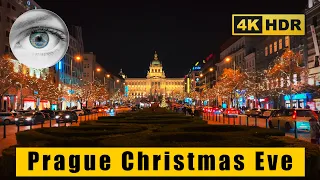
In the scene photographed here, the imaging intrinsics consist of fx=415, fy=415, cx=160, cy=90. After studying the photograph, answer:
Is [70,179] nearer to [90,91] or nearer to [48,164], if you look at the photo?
[48,164]

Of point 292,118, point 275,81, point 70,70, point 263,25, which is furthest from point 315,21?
point 70,70

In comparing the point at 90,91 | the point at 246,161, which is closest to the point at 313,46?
the point at 246,161

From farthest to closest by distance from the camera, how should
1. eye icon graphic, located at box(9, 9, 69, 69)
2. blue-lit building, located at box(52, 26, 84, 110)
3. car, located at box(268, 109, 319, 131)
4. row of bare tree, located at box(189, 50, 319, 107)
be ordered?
blue-lit building, located at box(52, 26, 84, 110) → row of bare tree, located at box(189, 50, 319, 107) → car, located at box(268, 109, 319, 131) → eye icon graphic, located at box(9, 9, 69, 69)

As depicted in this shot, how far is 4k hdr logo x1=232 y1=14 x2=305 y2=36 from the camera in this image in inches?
472

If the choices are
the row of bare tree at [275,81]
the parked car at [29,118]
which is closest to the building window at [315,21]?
the row of bare tree at [275,81]

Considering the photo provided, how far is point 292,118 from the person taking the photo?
29.9m

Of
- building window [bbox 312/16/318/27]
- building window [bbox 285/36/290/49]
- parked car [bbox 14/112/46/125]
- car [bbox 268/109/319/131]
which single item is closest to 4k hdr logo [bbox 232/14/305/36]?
car [bbox 268/109/319/131]

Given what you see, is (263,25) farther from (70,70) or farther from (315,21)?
(70,70)

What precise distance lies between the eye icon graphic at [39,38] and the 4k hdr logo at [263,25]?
7022 millimetres

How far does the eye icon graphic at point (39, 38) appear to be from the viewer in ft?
51.2

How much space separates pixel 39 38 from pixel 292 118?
20381mm

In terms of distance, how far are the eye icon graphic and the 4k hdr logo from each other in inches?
276

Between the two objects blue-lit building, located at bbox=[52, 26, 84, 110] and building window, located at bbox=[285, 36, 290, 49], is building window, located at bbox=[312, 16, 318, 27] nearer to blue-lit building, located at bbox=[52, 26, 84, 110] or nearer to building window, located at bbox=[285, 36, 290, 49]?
building window, located at bbox=[285, 36, 290, 49]

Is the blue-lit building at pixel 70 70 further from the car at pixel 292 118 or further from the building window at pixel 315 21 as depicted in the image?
the car at pixel 292 118
